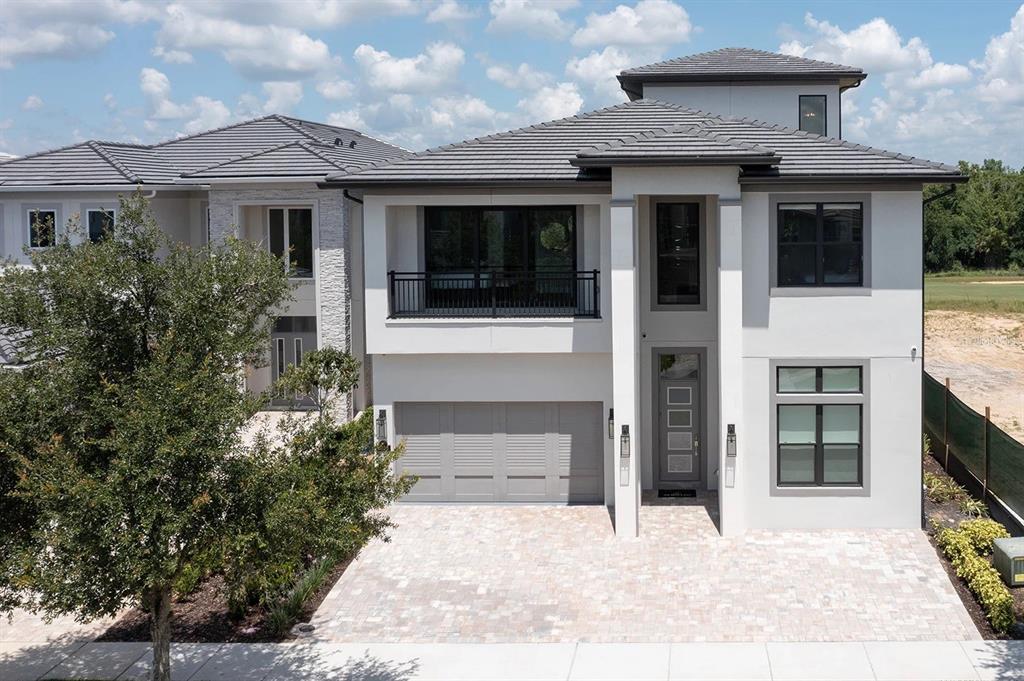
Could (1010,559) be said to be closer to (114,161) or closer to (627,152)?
(627,152)

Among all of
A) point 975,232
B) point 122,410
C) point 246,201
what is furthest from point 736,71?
point 975,232

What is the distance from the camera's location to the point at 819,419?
17.3 meters

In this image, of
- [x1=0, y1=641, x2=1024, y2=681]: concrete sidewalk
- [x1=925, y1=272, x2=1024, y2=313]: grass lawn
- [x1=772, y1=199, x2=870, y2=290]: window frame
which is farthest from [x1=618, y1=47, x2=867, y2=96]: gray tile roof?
[x1=925, y1=272, x2=1024, y2=313]: grass lawn

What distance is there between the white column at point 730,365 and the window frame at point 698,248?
1.72m

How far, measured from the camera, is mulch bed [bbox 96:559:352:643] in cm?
1362

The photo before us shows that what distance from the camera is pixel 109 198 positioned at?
82.4 ft

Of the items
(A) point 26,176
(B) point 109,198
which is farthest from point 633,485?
(A) point 26,176

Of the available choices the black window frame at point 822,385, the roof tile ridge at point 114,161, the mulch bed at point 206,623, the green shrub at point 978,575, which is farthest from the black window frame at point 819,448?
the roof tile ridge at point 114,161

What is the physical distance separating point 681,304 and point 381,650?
342 inches

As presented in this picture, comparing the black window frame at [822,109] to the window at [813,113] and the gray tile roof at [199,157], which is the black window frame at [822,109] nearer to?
the window at [813,113]

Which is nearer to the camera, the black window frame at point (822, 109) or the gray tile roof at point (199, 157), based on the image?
the gray tile roof at point (199, 157)

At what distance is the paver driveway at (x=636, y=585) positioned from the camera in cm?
1347

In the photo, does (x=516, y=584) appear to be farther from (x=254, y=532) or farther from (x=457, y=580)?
(x=254, y=532)

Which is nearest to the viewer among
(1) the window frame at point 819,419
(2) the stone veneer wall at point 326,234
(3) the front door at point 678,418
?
(1) the window frame at point 819,419
